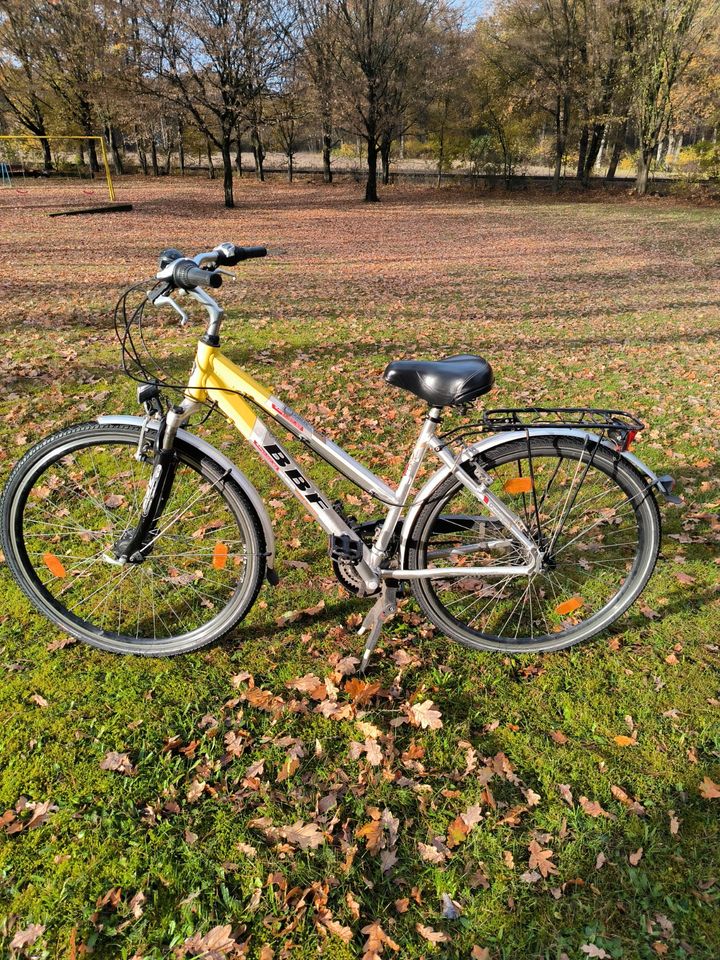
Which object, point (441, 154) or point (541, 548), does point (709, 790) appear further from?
point (441, 154)

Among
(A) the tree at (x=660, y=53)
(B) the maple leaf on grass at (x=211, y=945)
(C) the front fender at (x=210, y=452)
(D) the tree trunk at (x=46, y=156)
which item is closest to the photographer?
(B) the maple leaf on grass at (x=211, y=945)

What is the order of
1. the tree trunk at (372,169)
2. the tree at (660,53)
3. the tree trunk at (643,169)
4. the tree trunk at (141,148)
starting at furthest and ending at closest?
the tree trunk at (141,148), the tree trunk at (643,169), the tree trunk at (372,169), the tree at (660,53)

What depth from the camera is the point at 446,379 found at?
2229 millimetres

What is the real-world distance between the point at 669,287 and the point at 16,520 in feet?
39.9

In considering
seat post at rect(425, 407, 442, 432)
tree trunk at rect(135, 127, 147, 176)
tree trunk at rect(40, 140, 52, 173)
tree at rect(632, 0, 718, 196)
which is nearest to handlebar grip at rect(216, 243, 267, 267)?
seat post at rect(425, 407, 442, 432)

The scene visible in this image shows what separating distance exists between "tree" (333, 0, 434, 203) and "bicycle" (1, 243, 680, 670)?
88.8 feet

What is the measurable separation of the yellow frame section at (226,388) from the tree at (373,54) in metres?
27.2

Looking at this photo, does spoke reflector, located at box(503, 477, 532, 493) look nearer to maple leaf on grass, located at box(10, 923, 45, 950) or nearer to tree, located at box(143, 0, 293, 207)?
maple leaf on grass, located at box(10, 923, 45, 950)

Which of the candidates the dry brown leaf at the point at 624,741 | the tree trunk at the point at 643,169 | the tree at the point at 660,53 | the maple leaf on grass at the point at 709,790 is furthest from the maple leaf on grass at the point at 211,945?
the tree trunk at the point at 643,169

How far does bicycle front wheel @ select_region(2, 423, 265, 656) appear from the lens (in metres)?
2.45

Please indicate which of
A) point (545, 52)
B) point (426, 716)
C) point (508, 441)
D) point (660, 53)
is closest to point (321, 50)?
point (545, 52)

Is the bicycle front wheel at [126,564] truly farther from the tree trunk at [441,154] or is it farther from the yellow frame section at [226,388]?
the tree trunk at [441,154]

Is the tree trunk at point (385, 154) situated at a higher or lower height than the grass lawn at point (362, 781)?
higher

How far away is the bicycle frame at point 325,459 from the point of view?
7.72 ft
